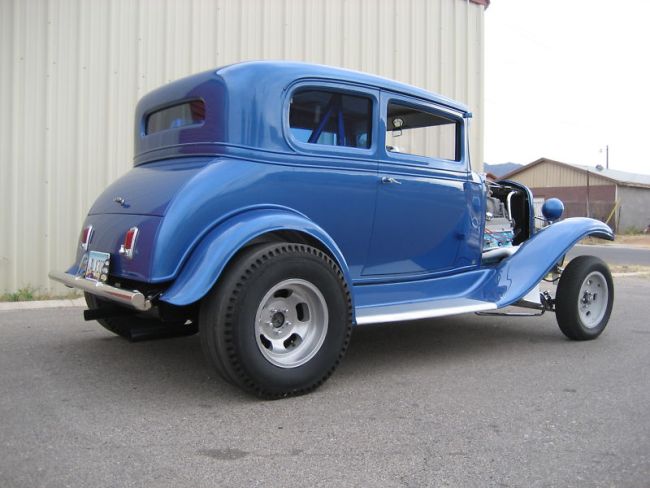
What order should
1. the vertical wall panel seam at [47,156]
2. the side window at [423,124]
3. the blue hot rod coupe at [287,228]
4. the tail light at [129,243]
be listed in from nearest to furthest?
the blue hot rod coupe at [287,228], the tail light at [129,243], the side window at [423,124], the vertical wall panel seam at [47,156]

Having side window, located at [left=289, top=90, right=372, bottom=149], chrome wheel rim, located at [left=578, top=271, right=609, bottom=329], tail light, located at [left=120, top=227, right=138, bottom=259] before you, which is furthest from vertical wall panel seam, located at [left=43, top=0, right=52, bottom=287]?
chrome wheel rim, located at [left=578, top=271, right=609, bottom=329]

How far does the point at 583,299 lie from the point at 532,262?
26.3 inches

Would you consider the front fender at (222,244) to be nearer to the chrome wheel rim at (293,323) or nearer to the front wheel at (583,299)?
the chrome wheel rim at (293,323)

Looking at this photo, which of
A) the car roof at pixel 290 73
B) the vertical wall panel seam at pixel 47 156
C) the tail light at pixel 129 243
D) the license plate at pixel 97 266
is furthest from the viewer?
the vertical wall panel seam at pixel 47 156

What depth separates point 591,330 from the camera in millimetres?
5090

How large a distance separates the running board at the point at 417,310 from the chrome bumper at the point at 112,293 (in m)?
1.28

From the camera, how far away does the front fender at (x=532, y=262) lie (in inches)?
183

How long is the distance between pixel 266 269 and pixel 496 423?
142 cm

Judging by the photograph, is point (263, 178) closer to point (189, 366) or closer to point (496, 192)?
point (189, 366)

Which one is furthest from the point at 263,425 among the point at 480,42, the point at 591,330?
the point at 480,42

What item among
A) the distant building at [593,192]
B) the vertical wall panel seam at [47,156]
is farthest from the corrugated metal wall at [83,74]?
the distant building at [593,192]

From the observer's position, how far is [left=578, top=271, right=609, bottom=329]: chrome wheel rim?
5152 mm

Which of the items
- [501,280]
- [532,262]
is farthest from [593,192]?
[501,280]

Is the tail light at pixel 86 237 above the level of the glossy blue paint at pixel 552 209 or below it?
below
